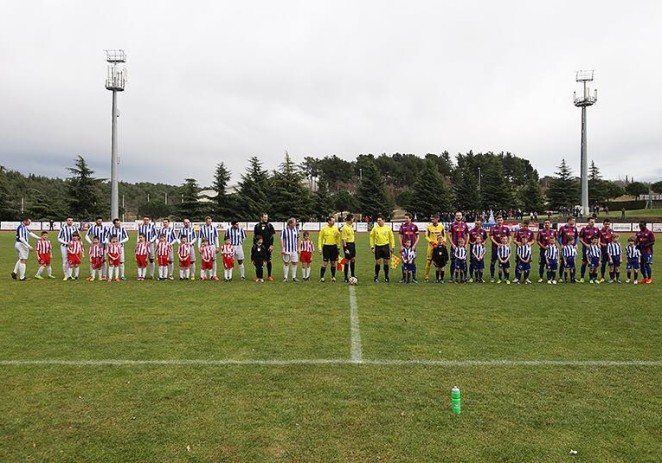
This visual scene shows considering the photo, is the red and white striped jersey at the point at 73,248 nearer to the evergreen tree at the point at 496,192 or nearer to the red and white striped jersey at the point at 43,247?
the red and white striped jersey at the point at 43,247

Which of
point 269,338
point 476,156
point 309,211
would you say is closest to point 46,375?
point 269,338

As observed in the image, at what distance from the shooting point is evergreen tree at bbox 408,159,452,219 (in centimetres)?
6425

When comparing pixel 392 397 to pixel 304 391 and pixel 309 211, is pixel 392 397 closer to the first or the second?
pixel 304 391

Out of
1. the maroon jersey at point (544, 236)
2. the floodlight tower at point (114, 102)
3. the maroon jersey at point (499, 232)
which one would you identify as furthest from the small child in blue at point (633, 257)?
the floodlight tower at point (114, 102)

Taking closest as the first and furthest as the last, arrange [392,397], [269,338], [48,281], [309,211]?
[392,397]
[269,338]
[48,281]
[309,211]

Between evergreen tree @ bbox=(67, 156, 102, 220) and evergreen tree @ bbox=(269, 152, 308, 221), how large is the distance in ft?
71.2

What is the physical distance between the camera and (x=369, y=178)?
64438 mm

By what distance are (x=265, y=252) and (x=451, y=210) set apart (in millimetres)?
55581

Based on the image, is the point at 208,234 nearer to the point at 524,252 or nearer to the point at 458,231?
the point at 458,231

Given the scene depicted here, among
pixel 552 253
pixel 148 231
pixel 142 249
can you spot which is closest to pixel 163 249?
pixel 142 249

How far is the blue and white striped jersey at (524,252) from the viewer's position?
13623 mm

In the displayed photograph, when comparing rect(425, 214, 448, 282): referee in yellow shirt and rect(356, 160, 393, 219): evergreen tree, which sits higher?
rect(356, 160, 393, 219): evergreen tree

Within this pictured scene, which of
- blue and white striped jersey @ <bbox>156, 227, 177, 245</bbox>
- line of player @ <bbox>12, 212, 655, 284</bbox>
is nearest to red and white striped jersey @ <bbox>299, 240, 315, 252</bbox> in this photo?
line of player @ <bbox>12, 212, 655, 284</bbox>

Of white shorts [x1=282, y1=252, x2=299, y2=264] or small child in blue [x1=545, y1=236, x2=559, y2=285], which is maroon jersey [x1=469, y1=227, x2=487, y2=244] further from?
white shorts [x1=282, y1=252, x2=299, y2=264]
